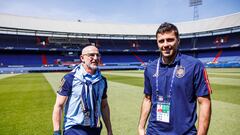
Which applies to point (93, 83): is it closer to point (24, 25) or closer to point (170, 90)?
point (170, 90)

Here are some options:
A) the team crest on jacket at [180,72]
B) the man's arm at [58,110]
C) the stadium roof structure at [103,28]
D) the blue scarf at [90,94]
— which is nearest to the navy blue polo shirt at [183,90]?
the team crest on jacket at [180,72]

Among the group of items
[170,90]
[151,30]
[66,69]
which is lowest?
[66,69]

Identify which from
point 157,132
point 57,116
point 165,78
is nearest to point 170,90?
point 165,78

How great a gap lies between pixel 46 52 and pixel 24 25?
940 centimetres

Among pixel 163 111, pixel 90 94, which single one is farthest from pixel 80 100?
pixel 163 111

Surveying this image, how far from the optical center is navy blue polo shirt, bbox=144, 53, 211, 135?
2365mm

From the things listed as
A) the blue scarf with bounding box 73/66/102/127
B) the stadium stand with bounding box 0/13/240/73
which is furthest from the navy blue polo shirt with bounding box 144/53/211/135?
the stadium stand with bounding box 0/13/240/73

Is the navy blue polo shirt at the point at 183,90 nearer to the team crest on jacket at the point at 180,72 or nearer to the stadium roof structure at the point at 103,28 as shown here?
the team crest on jacket at the point at 180,72

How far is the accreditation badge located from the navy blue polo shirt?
0.14 feet

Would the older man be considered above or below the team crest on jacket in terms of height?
below

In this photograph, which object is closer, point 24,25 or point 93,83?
point 93,83

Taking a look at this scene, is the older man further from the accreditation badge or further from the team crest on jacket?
the team crest on jacket

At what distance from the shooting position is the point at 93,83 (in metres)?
2.97

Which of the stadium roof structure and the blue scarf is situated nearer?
the blue scarf
